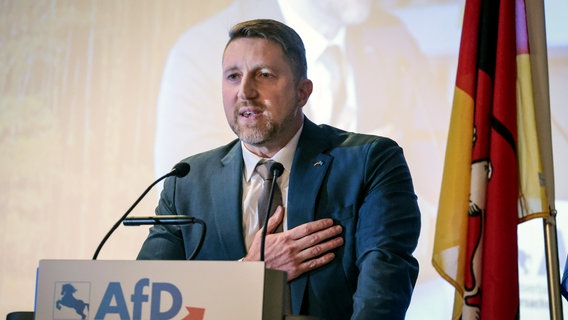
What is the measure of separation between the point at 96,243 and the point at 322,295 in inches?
78.0

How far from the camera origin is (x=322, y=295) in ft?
11.7

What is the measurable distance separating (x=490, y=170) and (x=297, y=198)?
858mm

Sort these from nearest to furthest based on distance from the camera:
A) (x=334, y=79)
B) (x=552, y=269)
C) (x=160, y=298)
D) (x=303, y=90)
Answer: (x=160, y=298) → (x=552, y=269) → (x=303, y=90) → (x=334, y=79)

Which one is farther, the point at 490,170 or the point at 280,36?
the point at 280,36

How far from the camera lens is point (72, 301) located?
9.12ft

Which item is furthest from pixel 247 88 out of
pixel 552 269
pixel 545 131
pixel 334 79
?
pixel 552 269

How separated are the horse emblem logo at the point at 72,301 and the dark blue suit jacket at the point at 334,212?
96 cm

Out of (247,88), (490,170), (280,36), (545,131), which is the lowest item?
(490,170)

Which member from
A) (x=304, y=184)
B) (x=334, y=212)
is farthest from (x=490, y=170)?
(x=304, y=184)

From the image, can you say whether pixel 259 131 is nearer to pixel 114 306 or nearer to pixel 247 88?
pixel 247 88

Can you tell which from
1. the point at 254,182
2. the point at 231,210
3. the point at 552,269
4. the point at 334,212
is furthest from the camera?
the point at 254,182

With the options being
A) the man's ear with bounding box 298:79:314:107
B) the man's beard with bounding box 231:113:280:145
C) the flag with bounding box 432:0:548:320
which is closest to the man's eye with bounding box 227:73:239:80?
the man's beard with bounding box 231:113:280:145

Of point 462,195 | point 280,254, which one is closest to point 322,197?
point 280,254

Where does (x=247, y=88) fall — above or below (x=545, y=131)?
above
